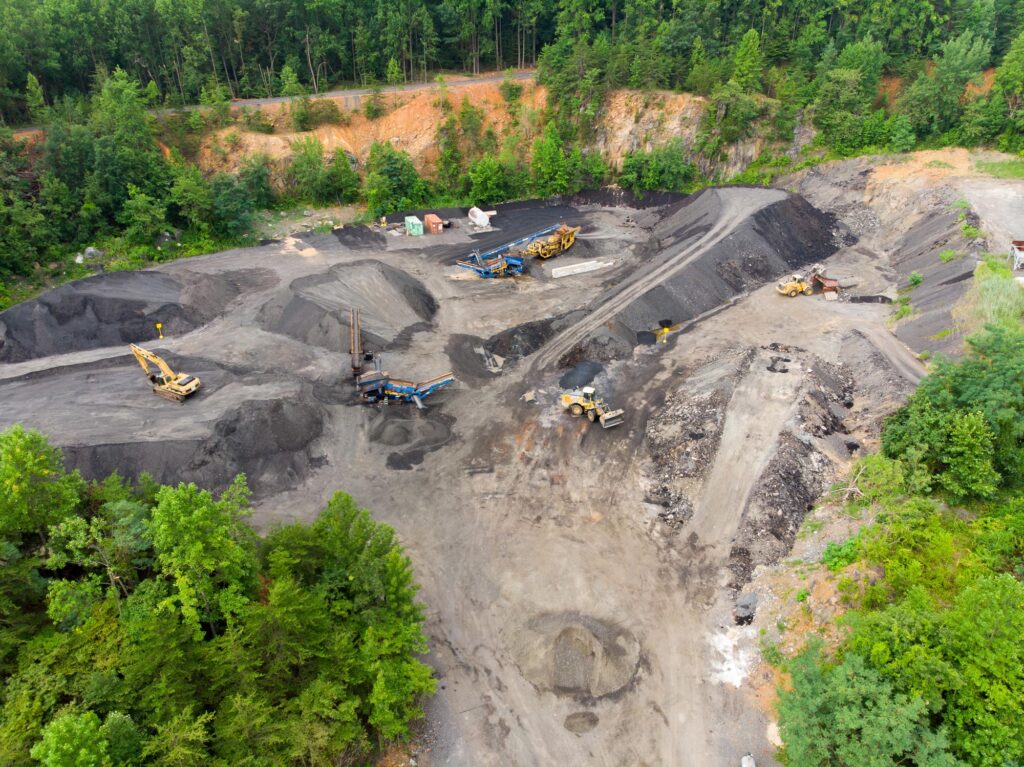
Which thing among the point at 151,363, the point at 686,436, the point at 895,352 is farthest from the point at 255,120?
the point at 895,352

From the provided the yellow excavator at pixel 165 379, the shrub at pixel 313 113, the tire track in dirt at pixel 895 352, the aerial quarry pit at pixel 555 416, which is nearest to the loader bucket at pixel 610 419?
the aerial quarry pit at pixel 555 416

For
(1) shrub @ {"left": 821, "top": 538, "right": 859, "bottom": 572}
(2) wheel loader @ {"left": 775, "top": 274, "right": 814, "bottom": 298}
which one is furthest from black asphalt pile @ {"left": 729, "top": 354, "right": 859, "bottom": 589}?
(2) wheel loader @ {"left": 775, "top": 274, "right": 814, "bottom": 298}

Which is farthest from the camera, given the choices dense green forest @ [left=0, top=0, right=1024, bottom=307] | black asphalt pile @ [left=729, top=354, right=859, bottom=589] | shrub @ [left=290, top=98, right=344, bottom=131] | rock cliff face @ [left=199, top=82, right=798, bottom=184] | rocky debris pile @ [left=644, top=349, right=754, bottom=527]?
rock cliff face @ [left=199, top=82, right=798, bottom=184]

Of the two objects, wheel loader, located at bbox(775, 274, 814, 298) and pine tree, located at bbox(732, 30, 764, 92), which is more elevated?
pine tree, located at bbox(732, 30, 764, 92)

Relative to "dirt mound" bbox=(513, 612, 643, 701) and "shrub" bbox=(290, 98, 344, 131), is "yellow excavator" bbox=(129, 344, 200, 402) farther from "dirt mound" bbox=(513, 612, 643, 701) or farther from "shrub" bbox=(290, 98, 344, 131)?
"shrub" bbox=(290, 98, 344, 131)

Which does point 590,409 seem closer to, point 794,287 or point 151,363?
point 794,287

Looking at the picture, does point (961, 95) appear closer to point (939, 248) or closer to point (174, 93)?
point (939, 248)

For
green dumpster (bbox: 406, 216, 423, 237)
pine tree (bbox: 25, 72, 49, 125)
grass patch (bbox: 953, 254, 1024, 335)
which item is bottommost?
green dumpster (bbox: 406, 216, 423, 237)

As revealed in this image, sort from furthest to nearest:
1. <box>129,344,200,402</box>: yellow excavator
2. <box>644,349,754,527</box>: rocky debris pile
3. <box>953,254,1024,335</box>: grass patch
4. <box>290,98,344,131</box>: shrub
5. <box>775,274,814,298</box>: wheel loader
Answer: <box>290,98,344,131</box>: shrub, <box>775,274,814,298</box>: wheel loader, <box>953,254,1024,335</box>: grass patch, <box>129,344,200,402</box>: yellow excavator, <box>644,349,754,527</box>: rocky debris pile
